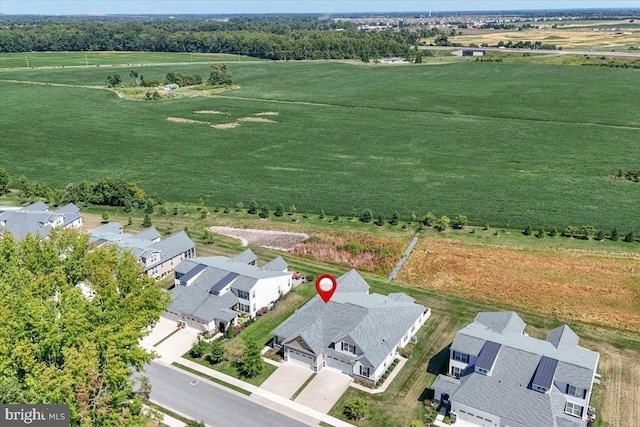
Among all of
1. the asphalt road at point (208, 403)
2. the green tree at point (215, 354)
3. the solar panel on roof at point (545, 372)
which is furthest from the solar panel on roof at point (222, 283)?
the solar panel on roof at point (545, 372)

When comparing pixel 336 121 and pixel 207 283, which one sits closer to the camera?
pixel 207 283

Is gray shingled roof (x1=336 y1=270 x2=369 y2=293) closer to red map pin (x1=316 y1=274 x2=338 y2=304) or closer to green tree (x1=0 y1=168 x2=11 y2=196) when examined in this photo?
red map pin (x1=316 y1=274 x2=338 y2=304)

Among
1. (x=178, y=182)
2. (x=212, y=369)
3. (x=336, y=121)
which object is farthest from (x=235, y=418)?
(x=336, y=121)

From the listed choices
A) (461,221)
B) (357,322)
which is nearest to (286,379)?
(357,322)

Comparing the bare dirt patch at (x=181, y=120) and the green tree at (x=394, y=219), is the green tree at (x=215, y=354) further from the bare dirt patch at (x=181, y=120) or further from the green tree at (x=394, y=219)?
the bare dirt patch at (x=181, y=120)

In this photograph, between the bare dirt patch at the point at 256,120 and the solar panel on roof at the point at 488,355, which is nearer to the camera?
the solar panel on roof at the point at 488,355

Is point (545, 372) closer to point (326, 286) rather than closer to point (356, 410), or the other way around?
point (356, 410)

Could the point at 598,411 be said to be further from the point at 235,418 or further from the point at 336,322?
the point at 235,418
